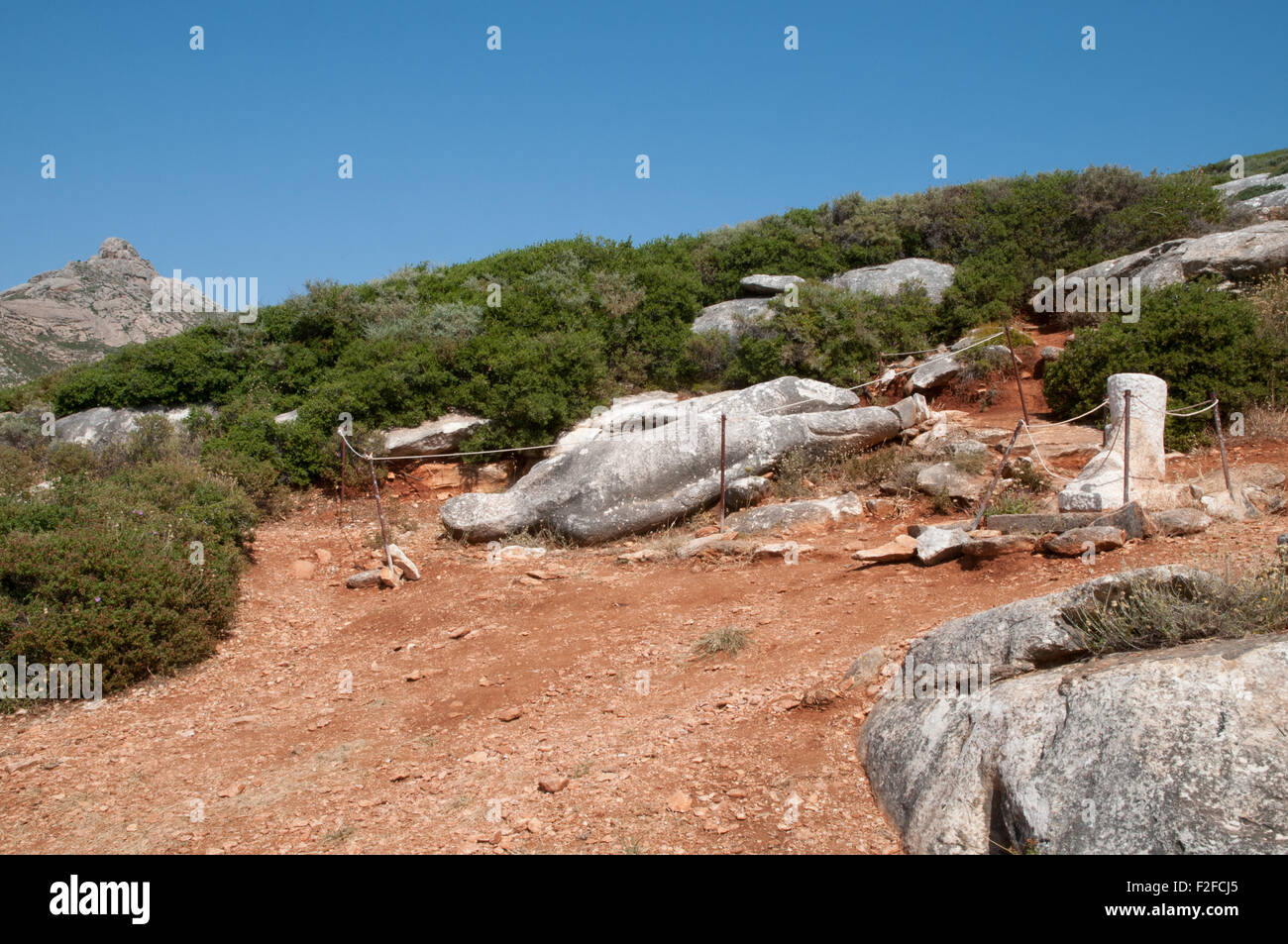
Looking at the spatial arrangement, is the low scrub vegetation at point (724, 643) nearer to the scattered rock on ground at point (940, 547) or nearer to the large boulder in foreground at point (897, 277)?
the scattered rock on ground at point (940, 547)

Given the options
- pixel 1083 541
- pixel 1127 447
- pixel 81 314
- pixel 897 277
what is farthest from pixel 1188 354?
pixel 81 314

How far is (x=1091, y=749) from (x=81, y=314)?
3798cm

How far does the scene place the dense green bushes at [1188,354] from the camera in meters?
10.5

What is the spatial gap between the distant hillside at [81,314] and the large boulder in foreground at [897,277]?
2145 centimetres

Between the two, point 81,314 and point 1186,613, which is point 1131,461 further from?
point 81,314

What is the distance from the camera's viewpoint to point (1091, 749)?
3135 millimetres

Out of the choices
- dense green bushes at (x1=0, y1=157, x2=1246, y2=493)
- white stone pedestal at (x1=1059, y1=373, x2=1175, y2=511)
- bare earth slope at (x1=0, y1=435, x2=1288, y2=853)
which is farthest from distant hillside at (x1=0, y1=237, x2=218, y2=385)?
white stone pedestal at (x1=1059, y1=373, x2=1175, y2=511)

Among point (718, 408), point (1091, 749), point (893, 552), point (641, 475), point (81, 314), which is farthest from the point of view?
point (81, 314)

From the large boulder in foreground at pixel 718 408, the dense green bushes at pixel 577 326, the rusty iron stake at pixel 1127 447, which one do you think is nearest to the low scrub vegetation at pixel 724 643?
the rusty iron stake at pixel 1127 447

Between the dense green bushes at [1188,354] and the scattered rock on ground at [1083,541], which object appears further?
the dense green bushes at [1188,354]

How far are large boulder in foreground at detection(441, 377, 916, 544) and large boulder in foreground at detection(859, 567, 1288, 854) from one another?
603 centimetres

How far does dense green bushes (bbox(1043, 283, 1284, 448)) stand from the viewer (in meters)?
10.5

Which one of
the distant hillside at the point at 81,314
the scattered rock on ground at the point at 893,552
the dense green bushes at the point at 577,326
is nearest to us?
the scattered rock on ground at the point at 893,552
